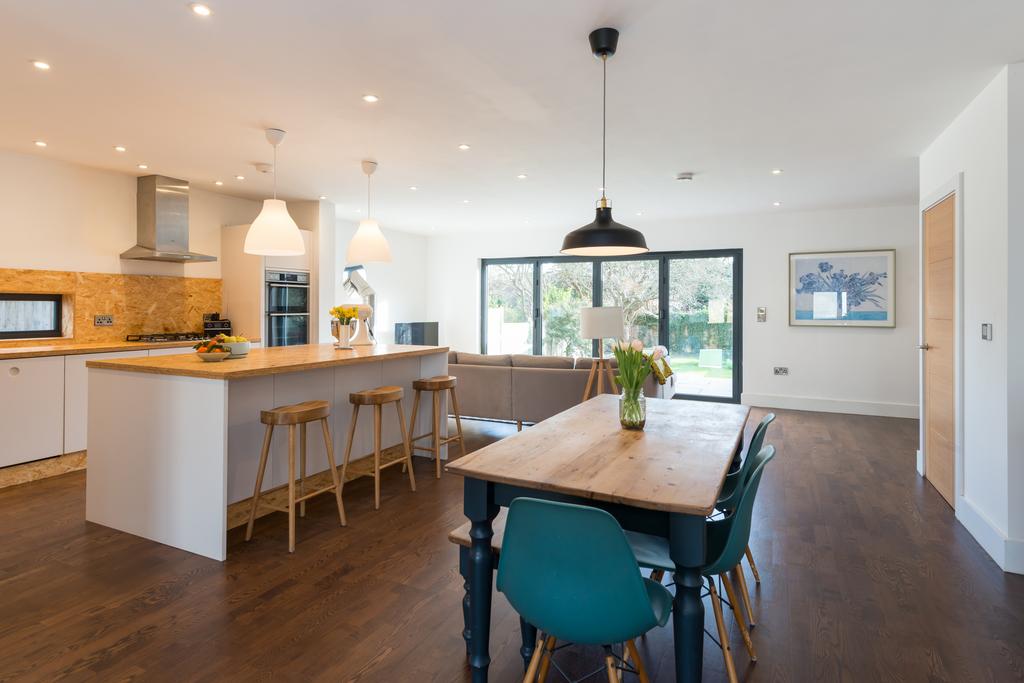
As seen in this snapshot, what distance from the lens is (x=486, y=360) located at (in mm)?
5902

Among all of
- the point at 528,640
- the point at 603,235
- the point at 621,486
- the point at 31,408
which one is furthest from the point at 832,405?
the point at 31,408

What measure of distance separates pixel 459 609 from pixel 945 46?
3.52 metres

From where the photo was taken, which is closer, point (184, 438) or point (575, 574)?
point (575, 574)

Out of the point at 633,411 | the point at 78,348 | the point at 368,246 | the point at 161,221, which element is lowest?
the point at 633,411

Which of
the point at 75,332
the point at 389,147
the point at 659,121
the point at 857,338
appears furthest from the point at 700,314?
the point at 75,332

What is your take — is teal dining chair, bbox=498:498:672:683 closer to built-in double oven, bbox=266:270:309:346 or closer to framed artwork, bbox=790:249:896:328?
built-in double oven, bbox=266:270:309:346

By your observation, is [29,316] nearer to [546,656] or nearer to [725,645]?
[546,656]

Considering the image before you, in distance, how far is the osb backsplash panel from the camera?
4.84 m

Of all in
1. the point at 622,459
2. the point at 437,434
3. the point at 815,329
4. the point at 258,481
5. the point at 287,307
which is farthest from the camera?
the point at 815,329

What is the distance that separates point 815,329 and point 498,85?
5.87 metres

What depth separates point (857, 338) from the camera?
7.09m

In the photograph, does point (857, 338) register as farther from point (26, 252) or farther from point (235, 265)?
point (26, 252)

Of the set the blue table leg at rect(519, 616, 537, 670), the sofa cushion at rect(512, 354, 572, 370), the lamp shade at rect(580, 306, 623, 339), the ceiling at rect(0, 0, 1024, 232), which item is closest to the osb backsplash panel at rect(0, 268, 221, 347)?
the ceiling at rect(0, 0, 1024, 232)

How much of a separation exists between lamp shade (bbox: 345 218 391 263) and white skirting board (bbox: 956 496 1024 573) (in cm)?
442
